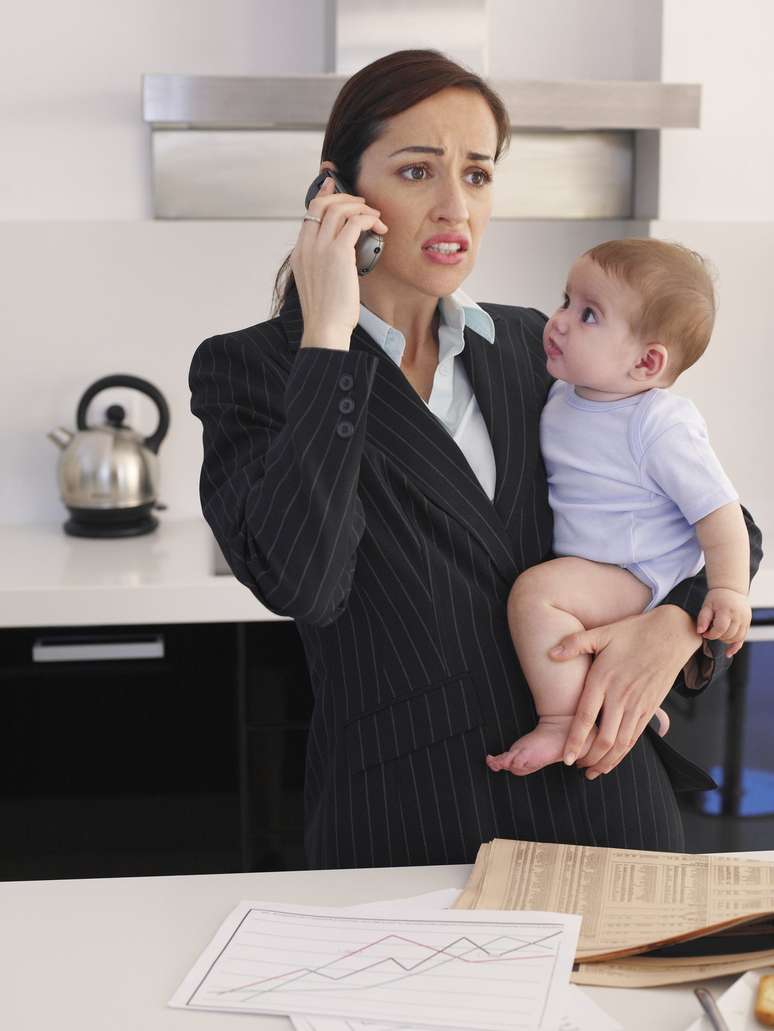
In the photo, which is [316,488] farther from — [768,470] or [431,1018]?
[768,470]

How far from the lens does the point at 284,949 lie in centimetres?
99

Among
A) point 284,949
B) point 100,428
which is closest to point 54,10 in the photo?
point 100,428

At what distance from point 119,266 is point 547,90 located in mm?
1100

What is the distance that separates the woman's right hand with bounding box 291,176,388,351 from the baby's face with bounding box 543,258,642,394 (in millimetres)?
242

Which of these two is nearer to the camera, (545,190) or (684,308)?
(684,308)

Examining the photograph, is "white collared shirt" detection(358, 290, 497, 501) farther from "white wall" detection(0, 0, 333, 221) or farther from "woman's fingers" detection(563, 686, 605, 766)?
"white wall" detection(0, 0, 333, 221)

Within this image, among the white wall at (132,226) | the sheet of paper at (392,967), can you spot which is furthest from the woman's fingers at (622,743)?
the white wall at (132,226)

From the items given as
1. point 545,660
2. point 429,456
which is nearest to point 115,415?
point 429,456

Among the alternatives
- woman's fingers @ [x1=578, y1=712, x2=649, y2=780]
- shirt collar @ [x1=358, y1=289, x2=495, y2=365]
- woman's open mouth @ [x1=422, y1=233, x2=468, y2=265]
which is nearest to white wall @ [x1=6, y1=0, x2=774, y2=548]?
shirt collar @ [x1=358, y1=289, x2=495, y2=365]

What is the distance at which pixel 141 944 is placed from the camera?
102 cm

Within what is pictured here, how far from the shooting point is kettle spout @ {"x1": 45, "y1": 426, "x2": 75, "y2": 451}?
2832 millimetres

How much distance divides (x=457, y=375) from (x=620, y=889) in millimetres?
623

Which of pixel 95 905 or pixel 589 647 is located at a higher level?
pixel 589 647

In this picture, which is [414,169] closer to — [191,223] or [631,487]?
[631,487]
